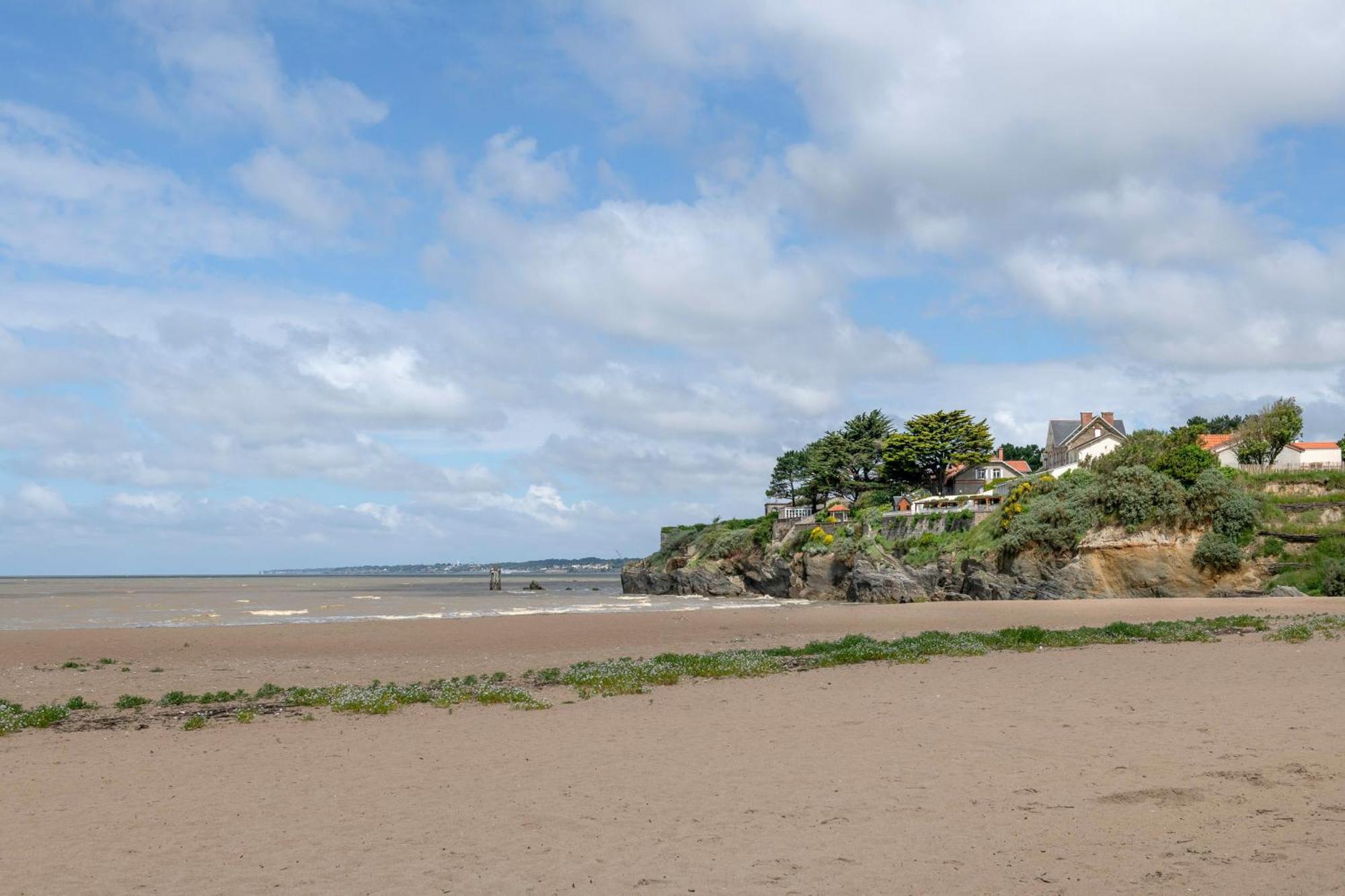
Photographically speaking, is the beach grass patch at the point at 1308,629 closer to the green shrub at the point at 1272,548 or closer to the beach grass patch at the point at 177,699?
the green shrub at the point at 1272,548

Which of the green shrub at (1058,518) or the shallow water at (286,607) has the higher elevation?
the green shrub at (1058,518)

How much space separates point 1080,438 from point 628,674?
267 feet

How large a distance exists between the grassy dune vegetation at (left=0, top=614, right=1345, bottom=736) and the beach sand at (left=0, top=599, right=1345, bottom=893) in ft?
3.08

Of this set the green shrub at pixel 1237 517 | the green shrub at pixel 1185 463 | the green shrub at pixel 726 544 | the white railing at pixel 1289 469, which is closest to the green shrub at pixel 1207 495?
the green shrub at pixel 1237 517

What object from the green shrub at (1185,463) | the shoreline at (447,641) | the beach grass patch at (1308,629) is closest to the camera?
the shoreline at (447,641)

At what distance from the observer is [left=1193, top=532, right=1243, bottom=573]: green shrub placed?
48188 millimetres

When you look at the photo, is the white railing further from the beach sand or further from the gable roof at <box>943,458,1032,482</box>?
the beach sand

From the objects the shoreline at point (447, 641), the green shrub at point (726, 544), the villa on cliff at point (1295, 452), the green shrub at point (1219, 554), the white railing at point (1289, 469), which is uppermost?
the villa on cliff at point (1295, 452)

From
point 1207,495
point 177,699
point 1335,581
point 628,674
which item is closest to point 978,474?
Result: point 1207,495

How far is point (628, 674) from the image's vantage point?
63.7 ft

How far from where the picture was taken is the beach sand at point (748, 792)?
722cm

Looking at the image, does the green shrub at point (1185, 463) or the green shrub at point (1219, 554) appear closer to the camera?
the green shrub at point (1219, 554)

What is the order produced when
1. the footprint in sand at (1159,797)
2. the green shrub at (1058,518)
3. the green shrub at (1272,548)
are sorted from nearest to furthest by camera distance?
the footprint in sand at (1159,797)
the green shrub at (1272,548)
the green shrub at (1058,518)

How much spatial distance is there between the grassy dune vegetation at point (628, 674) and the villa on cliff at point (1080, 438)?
59.3 meters
